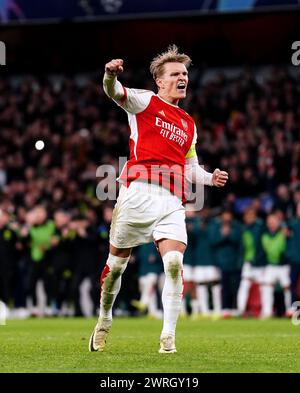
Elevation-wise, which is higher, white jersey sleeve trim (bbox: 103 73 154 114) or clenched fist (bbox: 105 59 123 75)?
clenched fist (bbox: 105 59 123 75)

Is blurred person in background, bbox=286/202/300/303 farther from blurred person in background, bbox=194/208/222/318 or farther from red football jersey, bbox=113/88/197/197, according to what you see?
red football jersey, bbox=113/88/197/197

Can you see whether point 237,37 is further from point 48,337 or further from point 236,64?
point 48,337

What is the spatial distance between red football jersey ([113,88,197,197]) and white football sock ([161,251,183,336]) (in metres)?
0.73

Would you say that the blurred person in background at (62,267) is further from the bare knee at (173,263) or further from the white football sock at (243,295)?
the bare knee at (173,263)

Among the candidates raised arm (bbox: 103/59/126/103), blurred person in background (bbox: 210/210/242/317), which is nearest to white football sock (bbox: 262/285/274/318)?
blurred person in background (bbox: 210/210/242/317)

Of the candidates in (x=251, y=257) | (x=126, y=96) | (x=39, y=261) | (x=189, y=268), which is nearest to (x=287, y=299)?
(x=251, y=257)

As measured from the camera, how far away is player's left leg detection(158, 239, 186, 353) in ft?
28.3

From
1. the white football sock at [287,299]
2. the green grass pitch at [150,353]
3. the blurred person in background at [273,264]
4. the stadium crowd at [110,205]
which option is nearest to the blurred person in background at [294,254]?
the stadium crowd at [110,205]

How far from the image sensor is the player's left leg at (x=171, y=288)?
8625mm

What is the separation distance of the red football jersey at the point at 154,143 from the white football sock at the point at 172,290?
2.39 feet

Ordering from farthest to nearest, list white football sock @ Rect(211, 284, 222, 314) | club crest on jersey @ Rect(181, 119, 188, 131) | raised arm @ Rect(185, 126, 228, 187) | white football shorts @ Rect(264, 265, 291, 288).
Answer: white football sock @ Rect(211, 284, 222, 314)
white football shorts @ Rect(264, 265, 291, 288)
raised arm @ Rect(185, 126, 228, 187)
club crest on jersey @ Rect(181, 119, 188, 131)

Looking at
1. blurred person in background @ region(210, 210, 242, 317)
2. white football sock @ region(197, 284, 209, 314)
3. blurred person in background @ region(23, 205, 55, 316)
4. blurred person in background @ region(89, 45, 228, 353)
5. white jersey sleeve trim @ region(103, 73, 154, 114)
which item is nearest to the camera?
white jersey sleeve trim @ region(103, 73, 154, 114)

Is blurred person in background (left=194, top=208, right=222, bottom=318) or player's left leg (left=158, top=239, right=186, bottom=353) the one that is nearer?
player's left leg (left=158, top=239, right=186, bottom=353)
